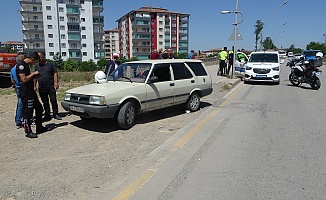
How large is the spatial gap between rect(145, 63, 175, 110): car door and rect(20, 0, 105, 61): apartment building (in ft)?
240

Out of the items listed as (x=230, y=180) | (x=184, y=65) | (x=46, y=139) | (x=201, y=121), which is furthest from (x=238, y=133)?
(x=46, y=139)

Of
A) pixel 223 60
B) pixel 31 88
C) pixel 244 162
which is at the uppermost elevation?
pixel 223 60

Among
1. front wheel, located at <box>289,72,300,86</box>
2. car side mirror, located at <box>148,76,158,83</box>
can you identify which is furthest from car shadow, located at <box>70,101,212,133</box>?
front wheel, located at <box>289,72,300,86</box>

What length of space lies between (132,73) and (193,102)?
220 cm

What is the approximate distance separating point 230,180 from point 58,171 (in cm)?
250

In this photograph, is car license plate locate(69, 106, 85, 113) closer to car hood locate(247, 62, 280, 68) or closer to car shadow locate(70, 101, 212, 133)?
car shadow locate(70, 101, 212, 133)

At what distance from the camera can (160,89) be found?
263 inches

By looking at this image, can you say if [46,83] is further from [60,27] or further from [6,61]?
[60,27]

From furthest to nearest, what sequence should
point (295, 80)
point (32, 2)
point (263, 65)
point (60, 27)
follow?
1. point (60, 27)
2. point (32, 2)
3. point (263, 65)
4. point (295, 80)

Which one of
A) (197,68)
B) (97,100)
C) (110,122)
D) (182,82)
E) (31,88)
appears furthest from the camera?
(197,68)

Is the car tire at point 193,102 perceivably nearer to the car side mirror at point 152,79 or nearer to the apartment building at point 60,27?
the car side mirror at point 152,79

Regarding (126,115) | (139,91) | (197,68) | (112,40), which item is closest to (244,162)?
(126,115)

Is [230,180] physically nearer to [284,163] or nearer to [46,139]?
[284,163]

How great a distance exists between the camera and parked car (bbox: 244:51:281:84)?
48.0 ft
